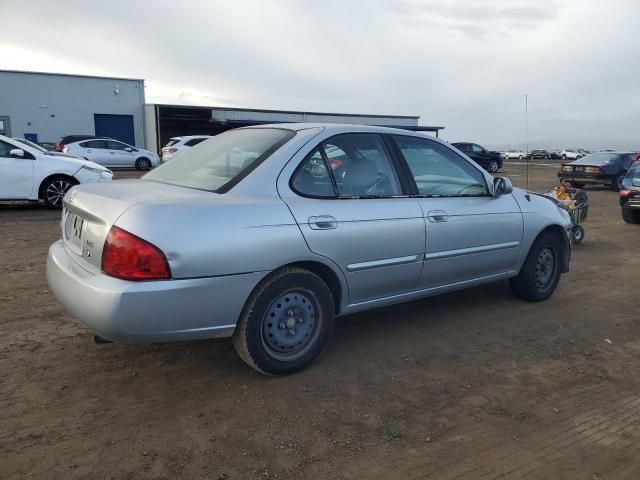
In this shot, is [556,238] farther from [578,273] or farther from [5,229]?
[5,229]

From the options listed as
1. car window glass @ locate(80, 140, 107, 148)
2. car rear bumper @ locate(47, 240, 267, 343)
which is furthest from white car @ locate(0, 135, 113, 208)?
car window glass @ locate(80, 140, 107, 148)

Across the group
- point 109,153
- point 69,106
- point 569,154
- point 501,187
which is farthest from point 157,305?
point 569,154

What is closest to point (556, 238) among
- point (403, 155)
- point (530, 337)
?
point (530, 337)

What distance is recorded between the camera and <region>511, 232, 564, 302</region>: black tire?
16.5 ft

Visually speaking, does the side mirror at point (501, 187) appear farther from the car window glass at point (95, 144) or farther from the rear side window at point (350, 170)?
the car window glass at point (95, 144)

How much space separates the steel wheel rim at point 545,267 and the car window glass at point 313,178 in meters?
2.55

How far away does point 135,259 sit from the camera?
9.20ft

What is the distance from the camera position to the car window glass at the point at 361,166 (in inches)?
146

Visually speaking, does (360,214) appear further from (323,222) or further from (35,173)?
(35,173)

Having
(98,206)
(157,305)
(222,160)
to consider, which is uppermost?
(222,160)

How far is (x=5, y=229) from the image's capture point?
8.41 metres

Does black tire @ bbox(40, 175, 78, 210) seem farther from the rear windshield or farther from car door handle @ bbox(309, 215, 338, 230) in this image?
car door handle @ bbox(309, 215, 338, 230)

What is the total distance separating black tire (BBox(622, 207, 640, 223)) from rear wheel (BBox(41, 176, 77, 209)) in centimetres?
1081

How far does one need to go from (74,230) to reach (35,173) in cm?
763
